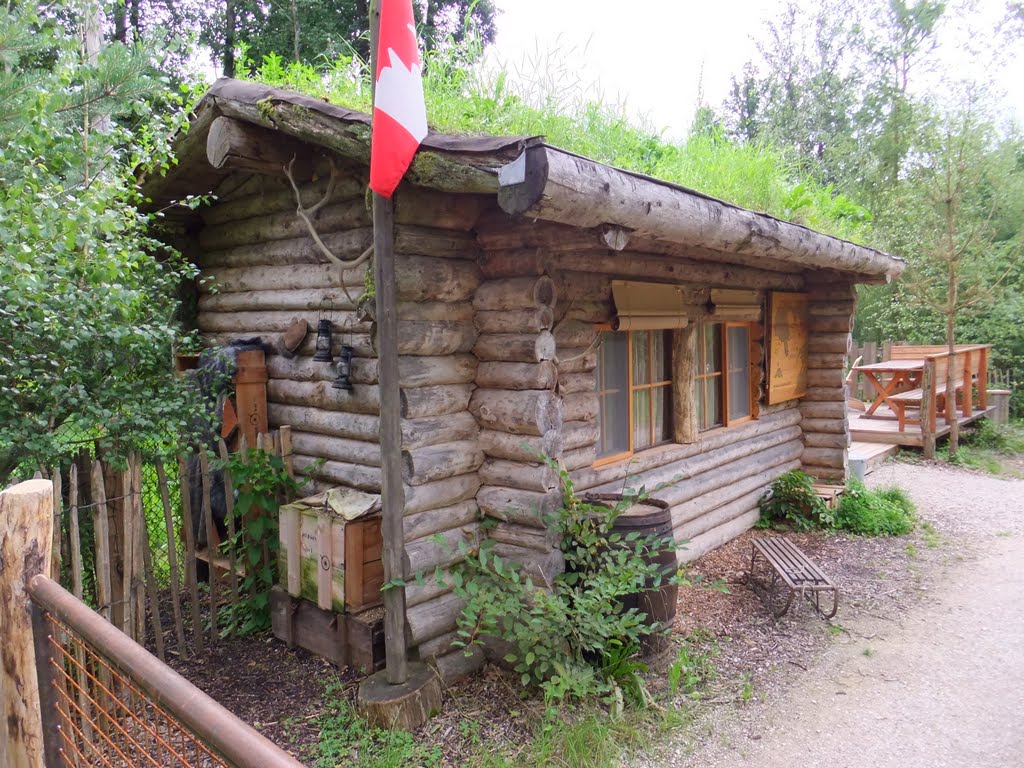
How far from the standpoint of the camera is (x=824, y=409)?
28.1 feet

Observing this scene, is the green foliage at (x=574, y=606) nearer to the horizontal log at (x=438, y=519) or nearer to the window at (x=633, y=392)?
the horizontal log at (x=438, y=519)

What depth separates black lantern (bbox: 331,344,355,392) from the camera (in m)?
4.65

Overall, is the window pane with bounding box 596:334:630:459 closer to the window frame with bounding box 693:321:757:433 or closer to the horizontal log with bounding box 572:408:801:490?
the horizontal log with bounding box 572:408:801:490

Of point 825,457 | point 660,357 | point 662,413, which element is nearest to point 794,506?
point 825,457

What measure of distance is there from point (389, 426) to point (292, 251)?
7.08 feet

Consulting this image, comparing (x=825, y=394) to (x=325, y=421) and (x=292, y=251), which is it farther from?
(x=292, y=251)

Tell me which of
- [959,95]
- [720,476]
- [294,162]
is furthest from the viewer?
[959,95]

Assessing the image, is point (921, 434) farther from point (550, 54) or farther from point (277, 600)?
point (277, 600)

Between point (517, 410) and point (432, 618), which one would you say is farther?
point (517, 410)

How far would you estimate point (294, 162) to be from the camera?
471 centimetres

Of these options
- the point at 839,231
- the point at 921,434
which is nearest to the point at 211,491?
the point at 839,231

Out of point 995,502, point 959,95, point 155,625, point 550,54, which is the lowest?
point 995,502

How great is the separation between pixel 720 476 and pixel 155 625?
5.07 metres

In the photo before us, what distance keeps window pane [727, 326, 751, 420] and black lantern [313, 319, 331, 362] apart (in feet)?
14.1
